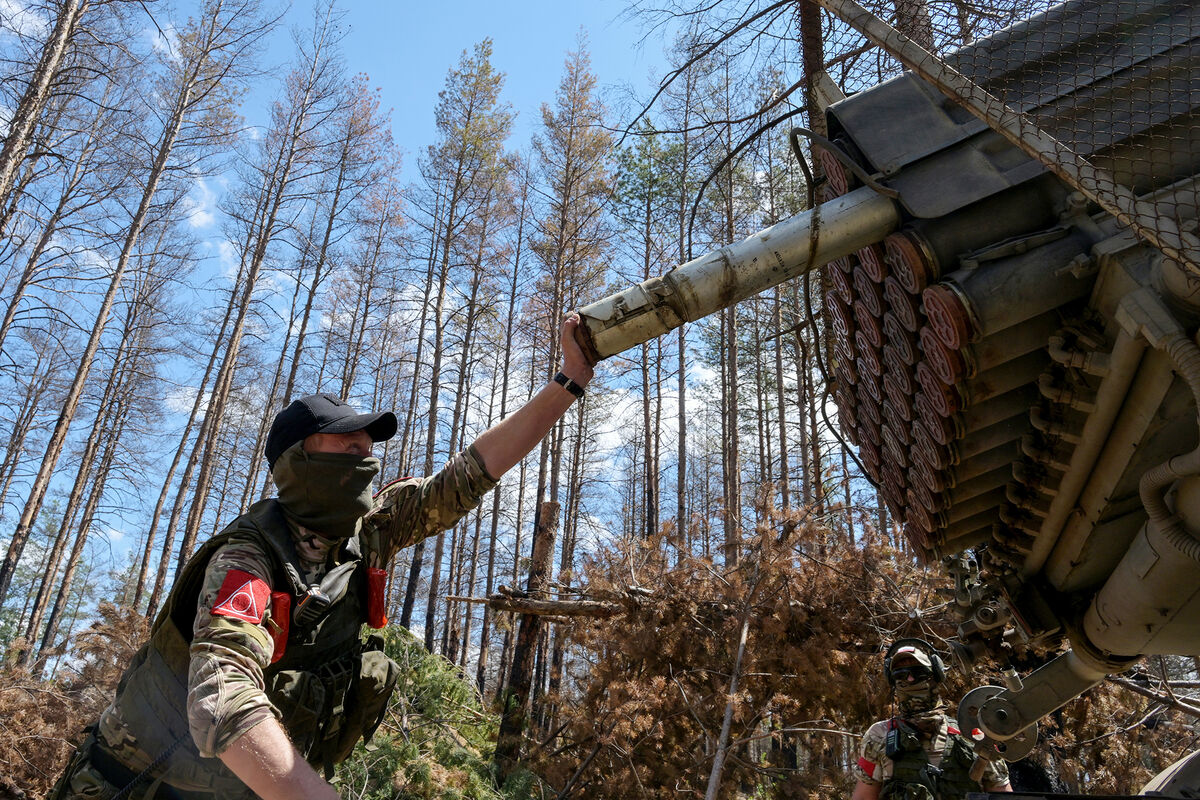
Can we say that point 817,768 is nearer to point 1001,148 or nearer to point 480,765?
point 480,765

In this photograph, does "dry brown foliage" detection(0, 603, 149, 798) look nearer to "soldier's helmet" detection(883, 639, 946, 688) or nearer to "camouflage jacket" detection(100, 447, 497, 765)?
"camouflage jacket" detection(100, 447, 497, 765)

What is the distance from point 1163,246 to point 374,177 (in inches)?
892

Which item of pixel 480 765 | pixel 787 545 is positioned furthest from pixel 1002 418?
Result: pixel 480 765

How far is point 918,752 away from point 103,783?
4.33 metres

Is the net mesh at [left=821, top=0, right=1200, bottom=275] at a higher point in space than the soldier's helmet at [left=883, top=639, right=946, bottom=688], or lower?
higher

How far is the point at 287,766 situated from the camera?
5.68 feet

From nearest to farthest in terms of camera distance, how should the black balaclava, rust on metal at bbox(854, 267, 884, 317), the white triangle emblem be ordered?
the white triangle emblem → rust on metal at bbox(854, 267, 884, 317) → the black balaclava

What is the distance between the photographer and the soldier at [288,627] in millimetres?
1834

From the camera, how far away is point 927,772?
457 cm

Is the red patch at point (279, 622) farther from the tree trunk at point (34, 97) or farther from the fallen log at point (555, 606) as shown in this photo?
the tree trunk at point (34, 97)

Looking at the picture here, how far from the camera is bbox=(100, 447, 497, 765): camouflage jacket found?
1.79m

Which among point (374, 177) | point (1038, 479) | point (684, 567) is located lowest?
point (1038, 479)

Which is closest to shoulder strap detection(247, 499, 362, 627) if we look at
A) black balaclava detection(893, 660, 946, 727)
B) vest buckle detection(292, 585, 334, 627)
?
vest buckle detection(292, 585, 334, 627)

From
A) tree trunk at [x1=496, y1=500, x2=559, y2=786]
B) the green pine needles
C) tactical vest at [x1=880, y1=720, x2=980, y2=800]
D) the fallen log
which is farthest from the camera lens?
tree trunk at [x1=496, y1=500, x2=559, y2=786]
